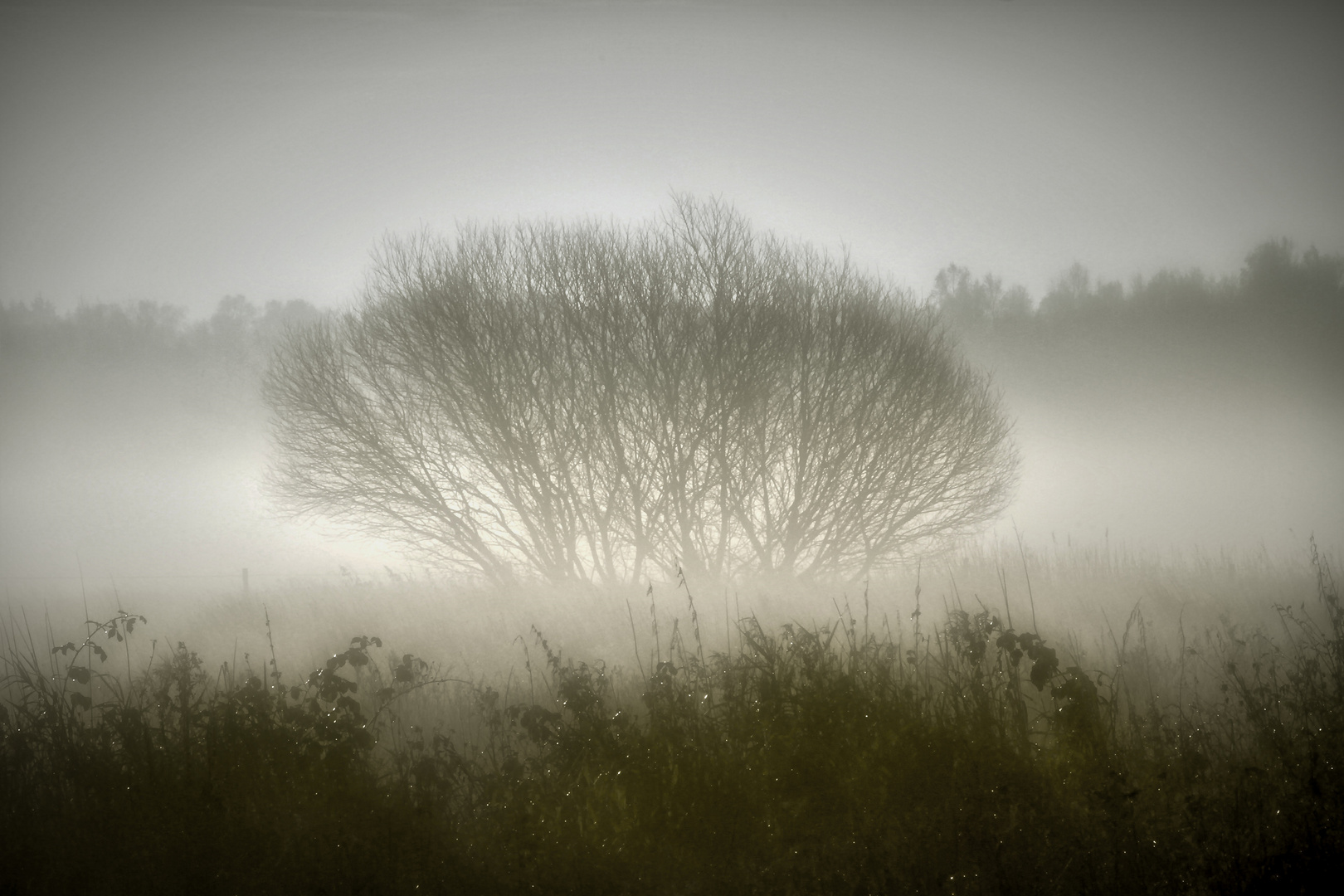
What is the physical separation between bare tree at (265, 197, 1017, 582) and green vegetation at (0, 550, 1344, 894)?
7148 millimetres

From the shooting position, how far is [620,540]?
A: 496 inches

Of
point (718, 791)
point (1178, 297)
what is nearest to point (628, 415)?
point (718, 791)

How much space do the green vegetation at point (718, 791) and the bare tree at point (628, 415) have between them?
7.15 m

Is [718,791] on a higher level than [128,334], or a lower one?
lower

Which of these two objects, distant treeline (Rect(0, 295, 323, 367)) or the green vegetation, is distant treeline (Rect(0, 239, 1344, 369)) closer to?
distant treeline (Rect(0, 295, 323, 367))

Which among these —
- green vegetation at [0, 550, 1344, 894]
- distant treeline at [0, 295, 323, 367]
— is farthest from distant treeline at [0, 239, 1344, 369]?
green vegetation at [0, 550, 1344, 894]

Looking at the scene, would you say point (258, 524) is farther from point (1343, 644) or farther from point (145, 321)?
point (1343, 644)

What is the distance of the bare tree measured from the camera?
12.0 meters

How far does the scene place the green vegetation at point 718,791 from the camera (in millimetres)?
3393

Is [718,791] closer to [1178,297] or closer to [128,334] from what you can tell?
[128,334]

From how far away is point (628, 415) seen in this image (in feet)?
39.4

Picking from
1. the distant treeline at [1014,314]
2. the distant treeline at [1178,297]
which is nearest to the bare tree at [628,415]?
the distant treeline at [1014,314]

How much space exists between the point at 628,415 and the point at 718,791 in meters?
8.47

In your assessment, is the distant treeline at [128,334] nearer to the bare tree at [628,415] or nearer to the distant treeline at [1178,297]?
the bare tree at [628,415]
